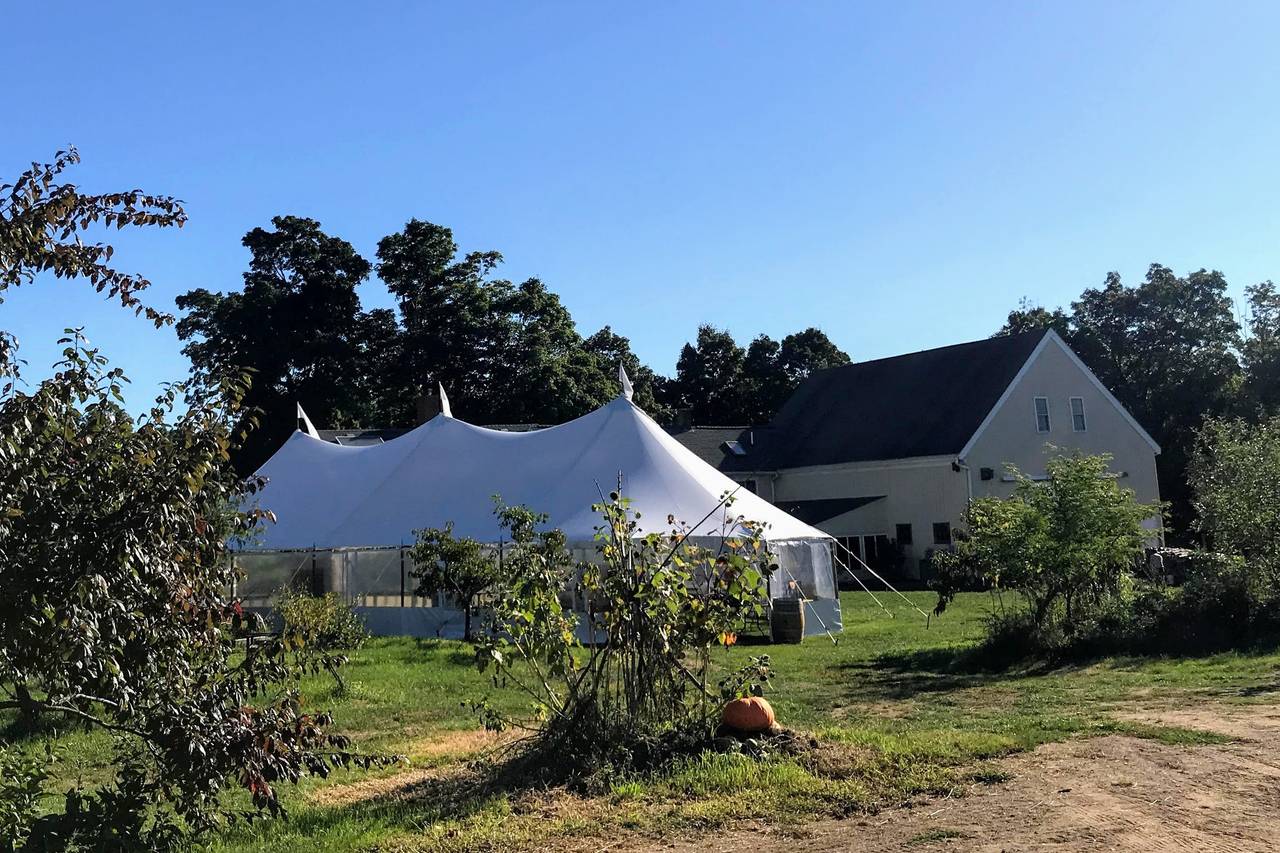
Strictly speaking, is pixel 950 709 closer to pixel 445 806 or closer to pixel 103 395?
pixel 445 806

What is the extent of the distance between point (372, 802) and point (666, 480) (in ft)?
39.4

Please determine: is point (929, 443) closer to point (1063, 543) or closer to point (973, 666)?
point (1063, 543)

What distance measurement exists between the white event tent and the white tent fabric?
27 mm

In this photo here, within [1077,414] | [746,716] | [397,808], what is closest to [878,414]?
[1077,414]

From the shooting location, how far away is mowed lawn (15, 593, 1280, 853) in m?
6.11

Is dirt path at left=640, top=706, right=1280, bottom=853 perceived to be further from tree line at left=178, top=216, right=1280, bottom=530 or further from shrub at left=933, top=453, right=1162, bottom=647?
tree line at left=178, top=216, right=1280, bottom=530

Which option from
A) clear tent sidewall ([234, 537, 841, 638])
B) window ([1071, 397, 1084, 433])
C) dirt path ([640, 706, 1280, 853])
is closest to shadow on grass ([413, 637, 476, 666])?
clear tent sidewall ([234, 537, 841, 638])

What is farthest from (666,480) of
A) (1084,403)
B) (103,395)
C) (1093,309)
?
→ (1093,309)

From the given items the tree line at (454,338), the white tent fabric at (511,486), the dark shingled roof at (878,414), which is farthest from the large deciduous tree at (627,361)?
the white tent fabric at (511,486)

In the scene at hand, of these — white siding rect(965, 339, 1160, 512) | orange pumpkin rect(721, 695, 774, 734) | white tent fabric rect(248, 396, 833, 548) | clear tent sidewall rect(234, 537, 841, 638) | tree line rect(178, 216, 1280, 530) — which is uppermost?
tree line rect(178, 216, 1280, 530)

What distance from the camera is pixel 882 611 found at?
21250 millimetres

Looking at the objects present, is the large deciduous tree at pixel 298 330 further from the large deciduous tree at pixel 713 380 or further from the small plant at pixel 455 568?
the small plant at pixel 455 568

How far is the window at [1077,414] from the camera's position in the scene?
34.4 m

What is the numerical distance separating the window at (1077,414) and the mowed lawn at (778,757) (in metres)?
21.8
